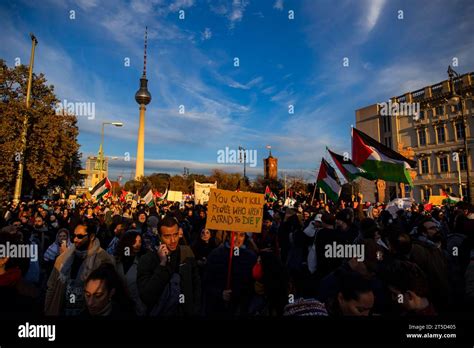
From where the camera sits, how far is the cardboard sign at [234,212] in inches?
149

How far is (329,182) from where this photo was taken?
10820mm

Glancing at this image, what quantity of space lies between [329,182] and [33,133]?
19.4 m

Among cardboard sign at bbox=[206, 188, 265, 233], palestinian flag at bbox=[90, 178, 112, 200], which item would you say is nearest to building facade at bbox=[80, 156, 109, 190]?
palestinian flag at bbox=[90, 178, 112, 200]

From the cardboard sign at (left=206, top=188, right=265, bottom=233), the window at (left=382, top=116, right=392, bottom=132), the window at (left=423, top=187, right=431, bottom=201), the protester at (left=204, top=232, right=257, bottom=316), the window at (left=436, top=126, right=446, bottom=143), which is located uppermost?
the window at (left=382, top=116, right=392, bottom=132)

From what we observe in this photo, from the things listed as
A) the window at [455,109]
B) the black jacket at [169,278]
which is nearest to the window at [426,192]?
the window at [455,109]

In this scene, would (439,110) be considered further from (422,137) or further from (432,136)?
(422,137)

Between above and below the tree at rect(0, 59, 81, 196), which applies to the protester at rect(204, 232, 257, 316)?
below

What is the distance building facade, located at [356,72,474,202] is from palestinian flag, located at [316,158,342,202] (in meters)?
28.2

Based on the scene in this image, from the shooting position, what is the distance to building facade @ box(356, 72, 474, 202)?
124ft

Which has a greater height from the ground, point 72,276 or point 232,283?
point 72,276

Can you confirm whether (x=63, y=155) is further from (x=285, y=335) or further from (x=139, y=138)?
(x=139, y=138)

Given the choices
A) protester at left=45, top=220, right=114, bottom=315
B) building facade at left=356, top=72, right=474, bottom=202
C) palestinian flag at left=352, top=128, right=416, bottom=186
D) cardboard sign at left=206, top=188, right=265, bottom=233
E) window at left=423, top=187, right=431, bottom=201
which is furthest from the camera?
window at left=423, top=187, right=431, bottom=201

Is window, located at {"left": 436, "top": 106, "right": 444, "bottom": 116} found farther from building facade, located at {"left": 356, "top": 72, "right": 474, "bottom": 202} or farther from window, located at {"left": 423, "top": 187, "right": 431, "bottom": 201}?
window, located at {"left": 423, "top": 187, "right": 431, "bottom": 201}

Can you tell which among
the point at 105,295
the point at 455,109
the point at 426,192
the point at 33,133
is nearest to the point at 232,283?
the point at 105,295
